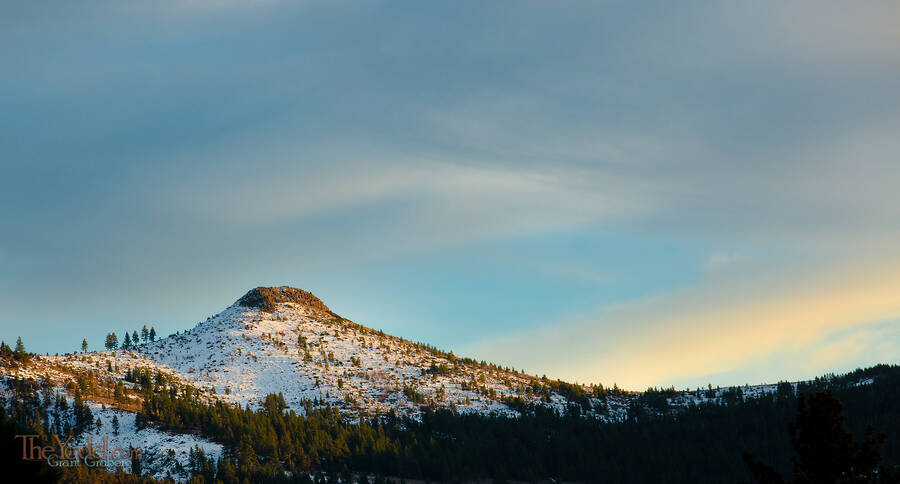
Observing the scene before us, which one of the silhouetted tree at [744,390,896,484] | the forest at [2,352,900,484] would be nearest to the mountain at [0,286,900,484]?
the forest at [2,352,900,484]

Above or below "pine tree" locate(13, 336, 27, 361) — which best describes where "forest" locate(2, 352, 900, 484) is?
below

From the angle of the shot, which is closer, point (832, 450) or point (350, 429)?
point (832, 450)

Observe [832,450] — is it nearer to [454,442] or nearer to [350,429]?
[454,442]

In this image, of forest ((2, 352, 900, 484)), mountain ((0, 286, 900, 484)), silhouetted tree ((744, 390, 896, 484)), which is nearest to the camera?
silhouetted tree ((744, 390, 896, 484))

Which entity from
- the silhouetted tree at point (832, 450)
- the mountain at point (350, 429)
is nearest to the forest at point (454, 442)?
the mountain at point (350, 429)

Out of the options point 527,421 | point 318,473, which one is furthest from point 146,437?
point 527,421

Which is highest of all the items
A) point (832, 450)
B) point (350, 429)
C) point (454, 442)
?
point (350, 429)

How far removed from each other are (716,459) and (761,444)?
15125mm

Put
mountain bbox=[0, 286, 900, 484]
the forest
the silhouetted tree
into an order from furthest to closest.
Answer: the forest < mountain bbox=[0, 286, 900, 484] < the silhouetted tree

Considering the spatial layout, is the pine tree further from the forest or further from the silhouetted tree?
the silhouetted tree

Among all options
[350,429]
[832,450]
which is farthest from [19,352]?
[832,450]

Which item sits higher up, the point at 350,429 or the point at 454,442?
the point at 350,429

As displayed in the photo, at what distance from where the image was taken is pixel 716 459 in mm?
159375

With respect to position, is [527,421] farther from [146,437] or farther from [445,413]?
[146,437]
